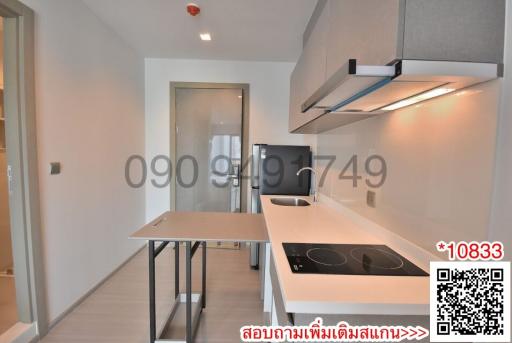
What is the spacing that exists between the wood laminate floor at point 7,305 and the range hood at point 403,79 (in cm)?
259

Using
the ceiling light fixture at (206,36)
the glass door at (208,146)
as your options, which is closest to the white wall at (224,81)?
the glass door at (208,146)

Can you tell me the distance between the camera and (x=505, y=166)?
30.3 inches

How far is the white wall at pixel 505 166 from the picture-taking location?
758 mm

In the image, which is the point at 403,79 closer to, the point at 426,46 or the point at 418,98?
the point at 426,46

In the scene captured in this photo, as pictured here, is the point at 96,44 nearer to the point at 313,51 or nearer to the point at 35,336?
the point at 313,51

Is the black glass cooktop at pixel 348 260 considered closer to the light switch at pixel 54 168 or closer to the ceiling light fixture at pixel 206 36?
the light switch at pixel 54 168

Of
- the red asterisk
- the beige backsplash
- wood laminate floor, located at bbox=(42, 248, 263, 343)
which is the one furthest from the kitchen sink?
the red asterisk

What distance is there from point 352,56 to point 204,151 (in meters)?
2.87

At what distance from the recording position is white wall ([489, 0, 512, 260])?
2.49ft

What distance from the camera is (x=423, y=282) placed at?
0.93 m

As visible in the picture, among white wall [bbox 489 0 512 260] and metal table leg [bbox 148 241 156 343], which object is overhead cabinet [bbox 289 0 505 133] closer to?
white wall [bbox 489 0 512 260]

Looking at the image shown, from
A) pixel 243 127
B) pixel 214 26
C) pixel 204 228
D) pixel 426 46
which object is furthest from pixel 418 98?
pixel 243 127

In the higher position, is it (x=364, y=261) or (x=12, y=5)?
(x=12, y=5)

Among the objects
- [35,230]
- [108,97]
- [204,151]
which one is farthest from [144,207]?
[35,230]
